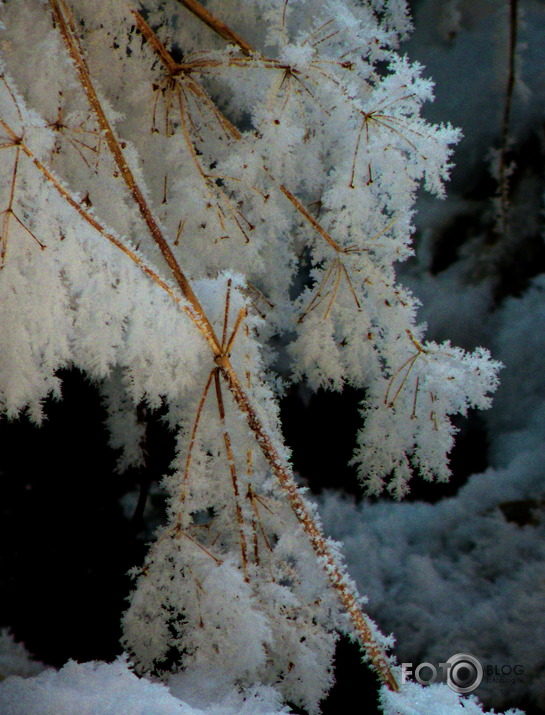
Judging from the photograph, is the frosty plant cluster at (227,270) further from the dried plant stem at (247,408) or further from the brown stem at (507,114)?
the brown stem at (507,114)

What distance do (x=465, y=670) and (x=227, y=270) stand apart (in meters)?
1.45

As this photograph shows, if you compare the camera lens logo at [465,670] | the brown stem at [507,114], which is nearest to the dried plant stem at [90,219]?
the camera lens logo at [465,670]

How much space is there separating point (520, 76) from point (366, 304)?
4.20 ft

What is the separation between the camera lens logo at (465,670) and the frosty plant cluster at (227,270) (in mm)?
614

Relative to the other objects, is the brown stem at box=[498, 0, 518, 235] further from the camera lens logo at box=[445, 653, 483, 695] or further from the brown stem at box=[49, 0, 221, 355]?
the camera lens logo at box=[445, 653, 483, 695]

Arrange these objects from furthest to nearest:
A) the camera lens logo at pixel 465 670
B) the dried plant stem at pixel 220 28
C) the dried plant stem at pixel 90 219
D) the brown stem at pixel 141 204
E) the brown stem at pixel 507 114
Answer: the brown stem at pixel 507 114 < the camera lens logo at pixel 465 670 < the dried plant stem at pixel 220 28 < the brown stem at pixel 141 204 < the dried plant stem at pixel 90 219

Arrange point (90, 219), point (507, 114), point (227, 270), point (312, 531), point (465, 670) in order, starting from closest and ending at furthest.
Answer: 1. point (90, 219)
2. point (312, 531)
3. point (227, 270)
4. point (465, 670)
5. point (507, 114)

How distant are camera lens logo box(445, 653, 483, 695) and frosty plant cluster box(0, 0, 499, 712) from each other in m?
0.61

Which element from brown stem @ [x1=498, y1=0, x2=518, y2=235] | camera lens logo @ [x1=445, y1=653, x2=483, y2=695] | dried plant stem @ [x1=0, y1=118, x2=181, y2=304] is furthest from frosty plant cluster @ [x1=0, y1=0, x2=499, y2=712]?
camera lens logo @ [x1=445, y1=653, x2=483, y2=695]

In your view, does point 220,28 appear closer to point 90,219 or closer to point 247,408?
point 90,219

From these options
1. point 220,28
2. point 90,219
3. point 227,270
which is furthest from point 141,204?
point 220,28

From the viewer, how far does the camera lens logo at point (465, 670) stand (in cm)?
136

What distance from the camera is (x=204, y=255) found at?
1.14 m

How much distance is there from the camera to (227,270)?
1.01 metres
